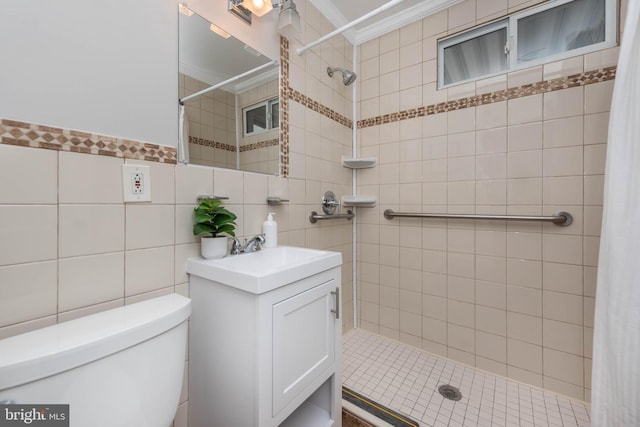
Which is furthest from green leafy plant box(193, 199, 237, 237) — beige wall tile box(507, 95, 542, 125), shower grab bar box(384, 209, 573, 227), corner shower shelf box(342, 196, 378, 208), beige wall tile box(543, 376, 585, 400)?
beige wall tile box(543, 376, 585, 400)

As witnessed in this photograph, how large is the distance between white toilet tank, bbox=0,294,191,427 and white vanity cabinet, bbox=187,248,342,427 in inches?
5.8

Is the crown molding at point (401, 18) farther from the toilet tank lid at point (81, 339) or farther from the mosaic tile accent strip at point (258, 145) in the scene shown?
the toilet tank lid at point (81, 339)

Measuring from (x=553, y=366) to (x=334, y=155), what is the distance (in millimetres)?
1842

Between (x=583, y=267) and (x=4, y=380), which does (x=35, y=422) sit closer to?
(x=4, y=380)

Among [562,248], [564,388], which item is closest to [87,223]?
→ [562,248]

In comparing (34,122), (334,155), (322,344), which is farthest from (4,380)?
(334,155)

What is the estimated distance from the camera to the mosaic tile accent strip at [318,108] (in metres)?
1.56

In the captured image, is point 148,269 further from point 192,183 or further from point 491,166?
point 491,166

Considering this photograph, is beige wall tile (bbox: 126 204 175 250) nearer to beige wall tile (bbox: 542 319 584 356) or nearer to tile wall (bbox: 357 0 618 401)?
tile wall (bbox: 357 0 618 401)

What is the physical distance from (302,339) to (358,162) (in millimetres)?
1442

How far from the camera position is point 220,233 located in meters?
1.09

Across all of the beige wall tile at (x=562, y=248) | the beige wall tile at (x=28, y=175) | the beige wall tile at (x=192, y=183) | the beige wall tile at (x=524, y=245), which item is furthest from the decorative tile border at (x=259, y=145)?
the beige wall tile at (x=562, y=248)

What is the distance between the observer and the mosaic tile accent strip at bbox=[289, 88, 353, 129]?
1.56 meters

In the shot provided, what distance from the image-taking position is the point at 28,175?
679 mm
